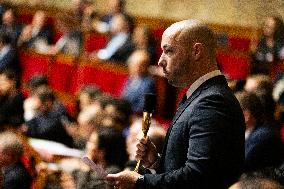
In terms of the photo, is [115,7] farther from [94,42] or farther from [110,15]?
[94,42]

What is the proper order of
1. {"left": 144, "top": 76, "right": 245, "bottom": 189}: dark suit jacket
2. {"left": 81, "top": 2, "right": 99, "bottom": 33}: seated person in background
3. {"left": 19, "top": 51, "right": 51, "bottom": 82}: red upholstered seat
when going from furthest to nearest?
{"left": 81, "top": 2, "right": 99, "bottom": 33}: seated person in background < {"left": 19, "top": 51, "right": 51, "bottom": 82}: red upholstered seat < {"left": 144, "top": 76, "right": 245, "bottom": 189}: dark suit jacket

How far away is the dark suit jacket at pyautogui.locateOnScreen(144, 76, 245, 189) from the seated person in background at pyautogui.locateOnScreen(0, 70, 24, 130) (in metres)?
2.60

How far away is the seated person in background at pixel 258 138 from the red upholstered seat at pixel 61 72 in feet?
7.49

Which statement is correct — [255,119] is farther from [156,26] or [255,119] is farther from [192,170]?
[156,26]

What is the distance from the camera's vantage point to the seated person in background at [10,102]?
3955mm

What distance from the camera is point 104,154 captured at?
2549mm

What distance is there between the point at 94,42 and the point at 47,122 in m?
1.47

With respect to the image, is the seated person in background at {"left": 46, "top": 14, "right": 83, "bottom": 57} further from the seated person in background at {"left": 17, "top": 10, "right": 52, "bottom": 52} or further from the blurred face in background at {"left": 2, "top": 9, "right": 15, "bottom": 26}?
the blurred face in background at {"left": 2, "top": 9, "right": 15, "bottom": 26}

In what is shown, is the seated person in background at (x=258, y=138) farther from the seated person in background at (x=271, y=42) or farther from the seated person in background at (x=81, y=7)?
the seated person in background at (x=81, y=7)

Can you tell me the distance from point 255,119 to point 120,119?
72cm

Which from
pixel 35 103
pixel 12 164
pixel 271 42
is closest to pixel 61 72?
pixel 35 103

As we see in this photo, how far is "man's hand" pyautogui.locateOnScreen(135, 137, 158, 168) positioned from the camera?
4.92 ft

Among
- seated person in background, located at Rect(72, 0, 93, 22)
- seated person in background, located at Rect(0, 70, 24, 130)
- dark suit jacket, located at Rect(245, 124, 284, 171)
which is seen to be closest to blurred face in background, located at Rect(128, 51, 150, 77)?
seated person in background, located at Rect(0, 70, 24, 130)

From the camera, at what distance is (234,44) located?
188 inches
